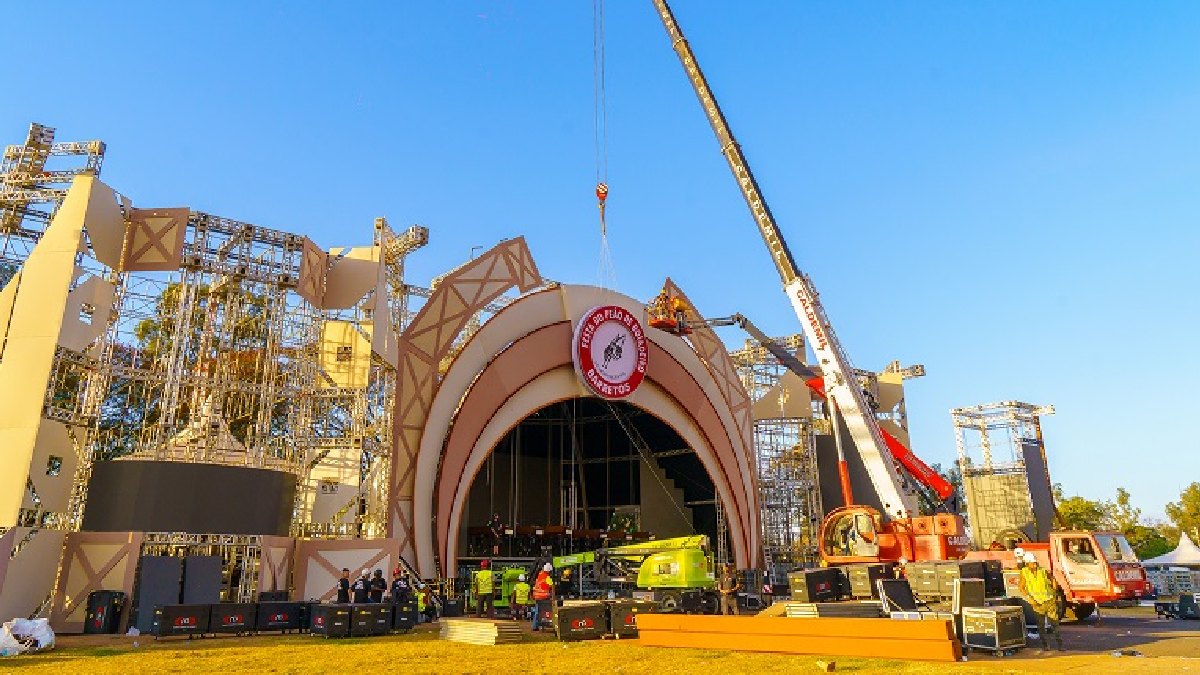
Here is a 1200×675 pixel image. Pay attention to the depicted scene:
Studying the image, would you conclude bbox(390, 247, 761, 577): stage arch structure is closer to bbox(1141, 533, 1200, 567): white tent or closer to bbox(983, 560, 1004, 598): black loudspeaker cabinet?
bbox(983, 560, 1004, 598): black loudspeaker cabinet

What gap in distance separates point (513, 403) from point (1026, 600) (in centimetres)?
2032

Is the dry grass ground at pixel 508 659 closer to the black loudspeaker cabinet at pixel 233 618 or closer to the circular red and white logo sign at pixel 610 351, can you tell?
the black loudspeaker cabinet at pixel 233 618

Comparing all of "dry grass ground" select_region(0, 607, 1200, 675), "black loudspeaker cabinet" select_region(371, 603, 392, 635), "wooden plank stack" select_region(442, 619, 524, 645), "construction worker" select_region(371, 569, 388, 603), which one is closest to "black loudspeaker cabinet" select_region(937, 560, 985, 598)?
"dry grass ground" select_region(0, 607, 1200, 675)

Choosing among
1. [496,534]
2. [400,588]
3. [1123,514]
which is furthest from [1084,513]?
[400,588]

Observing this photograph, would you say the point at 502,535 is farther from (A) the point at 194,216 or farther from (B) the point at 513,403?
(A) the point at 194,216

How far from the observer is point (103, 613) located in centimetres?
2041

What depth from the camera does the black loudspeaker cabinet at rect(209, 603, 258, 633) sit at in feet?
62.7

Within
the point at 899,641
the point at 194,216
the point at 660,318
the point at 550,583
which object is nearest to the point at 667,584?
the point at 550,583

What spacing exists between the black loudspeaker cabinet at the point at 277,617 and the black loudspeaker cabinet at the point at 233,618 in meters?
0.16

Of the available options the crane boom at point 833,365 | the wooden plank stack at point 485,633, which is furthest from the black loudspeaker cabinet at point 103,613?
the crane boom at point 833,365

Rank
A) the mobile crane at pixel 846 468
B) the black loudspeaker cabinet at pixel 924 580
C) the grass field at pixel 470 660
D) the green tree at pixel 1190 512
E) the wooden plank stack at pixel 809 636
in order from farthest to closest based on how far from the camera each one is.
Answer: the green tree at pixel 1190 512 < the mobile crane at pixel 846 468 < the black loudspeaker cabinet at pixel 924 580 < the wooden plank stack at pixel 809 636 < the grass field at pixel 470 660

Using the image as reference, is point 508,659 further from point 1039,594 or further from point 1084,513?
point 1084,513

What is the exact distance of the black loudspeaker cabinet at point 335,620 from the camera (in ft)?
62.4

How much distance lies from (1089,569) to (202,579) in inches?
980
